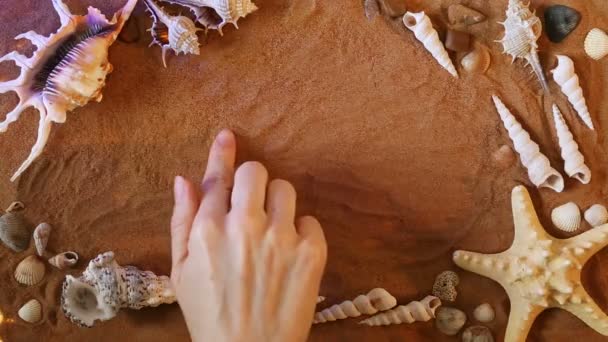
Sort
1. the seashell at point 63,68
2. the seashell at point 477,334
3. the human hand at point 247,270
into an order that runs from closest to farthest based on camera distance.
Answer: the human hand at point 247,270 < the seashell at point 63,68 < the seashell at point 477,334

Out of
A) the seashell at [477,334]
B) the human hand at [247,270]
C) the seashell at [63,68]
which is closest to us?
the human hand at [247,270]

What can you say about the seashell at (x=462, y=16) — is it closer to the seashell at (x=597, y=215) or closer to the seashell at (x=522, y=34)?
the seashell at (x=522, y=34)

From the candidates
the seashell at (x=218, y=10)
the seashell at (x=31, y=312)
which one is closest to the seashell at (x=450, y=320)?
the seashell at (x=218, y=10)

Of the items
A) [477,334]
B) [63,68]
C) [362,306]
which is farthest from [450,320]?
[63,68]

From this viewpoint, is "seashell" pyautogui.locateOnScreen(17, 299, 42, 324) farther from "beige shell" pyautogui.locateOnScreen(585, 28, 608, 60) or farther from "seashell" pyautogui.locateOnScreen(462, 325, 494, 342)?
"beige shell" pyautogui.locateOnScreen(585, 28, 608, 60)

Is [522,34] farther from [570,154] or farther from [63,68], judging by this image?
[63,68]

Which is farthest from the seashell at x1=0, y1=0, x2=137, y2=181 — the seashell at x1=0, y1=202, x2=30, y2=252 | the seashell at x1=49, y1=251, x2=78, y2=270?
the seashell at x1=49, y1=251, x2=78, y2=270
